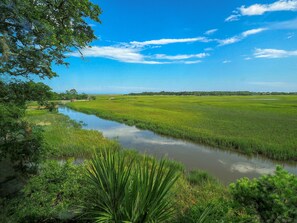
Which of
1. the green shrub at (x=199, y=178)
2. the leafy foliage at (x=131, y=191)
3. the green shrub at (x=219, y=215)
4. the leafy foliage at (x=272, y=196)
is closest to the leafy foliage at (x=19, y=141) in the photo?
the leafy foliage at (x=131, y=191)

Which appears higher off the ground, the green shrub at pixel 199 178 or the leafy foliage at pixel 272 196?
the leafy foliage at pixel 272 196

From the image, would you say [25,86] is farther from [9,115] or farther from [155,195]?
[155,195]

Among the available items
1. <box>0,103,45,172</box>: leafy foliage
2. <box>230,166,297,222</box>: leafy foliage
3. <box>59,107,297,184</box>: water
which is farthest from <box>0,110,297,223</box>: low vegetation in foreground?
<box>59,107,297,184</box>: water

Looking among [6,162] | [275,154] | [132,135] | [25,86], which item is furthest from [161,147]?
[25,86]

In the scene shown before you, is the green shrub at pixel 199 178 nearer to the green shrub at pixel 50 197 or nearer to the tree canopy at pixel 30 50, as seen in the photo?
the green shrub at pixel 50 197

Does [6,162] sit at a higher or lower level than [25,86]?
lower

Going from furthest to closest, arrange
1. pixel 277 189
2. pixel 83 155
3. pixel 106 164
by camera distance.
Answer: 1. pixel 83 155
2. pixel 277 189
3. pixel 106 164

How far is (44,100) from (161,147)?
38.1 ft

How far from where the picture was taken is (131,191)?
9.63ft

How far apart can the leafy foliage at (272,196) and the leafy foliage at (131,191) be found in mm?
1804

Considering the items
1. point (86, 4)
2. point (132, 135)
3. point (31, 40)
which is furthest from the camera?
point (132, 135)

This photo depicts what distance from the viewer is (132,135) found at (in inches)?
792

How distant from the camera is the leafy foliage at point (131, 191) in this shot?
2.79m

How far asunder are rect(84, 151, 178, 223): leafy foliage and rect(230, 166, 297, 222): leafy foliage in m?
1.80
